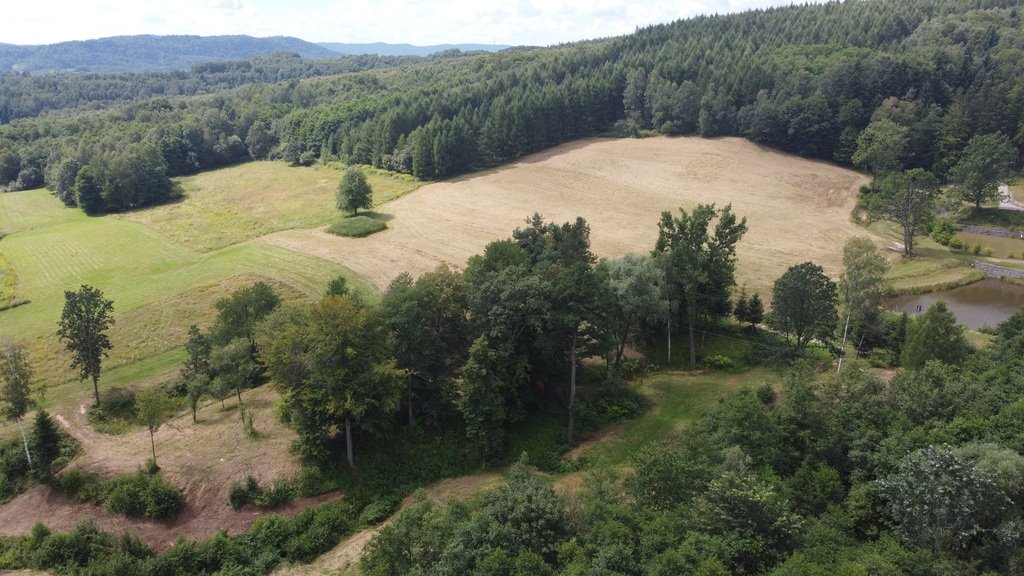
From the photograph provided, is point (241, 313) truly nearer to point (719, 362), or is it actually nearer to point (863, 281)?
point (719, 362)

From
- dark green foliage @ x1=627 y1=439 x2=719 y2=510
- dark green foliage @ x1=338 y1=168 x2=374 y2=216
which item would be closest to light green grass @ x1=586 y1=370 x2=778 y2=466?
dark green foliage @ x1=627 y1=439 x2=719 y2=510

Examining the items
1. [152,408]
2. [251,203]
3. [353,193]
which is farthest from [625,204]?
[152,408]

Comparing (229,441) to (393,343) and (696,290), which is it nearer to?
(393,343)

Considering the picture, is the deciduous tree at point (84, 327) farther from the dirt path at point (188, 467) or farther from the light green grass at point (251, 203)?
the light green grass at point (251, 203)

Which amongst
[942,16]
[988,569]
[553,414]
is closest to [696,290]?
[553,414]

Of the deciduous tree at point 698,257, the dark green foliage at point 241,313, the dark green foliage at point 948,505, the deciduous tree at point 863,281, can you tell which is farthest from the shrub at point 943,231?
the dark green foliage at point 241,313

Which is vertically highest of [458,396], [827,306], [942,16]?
[942,16]
